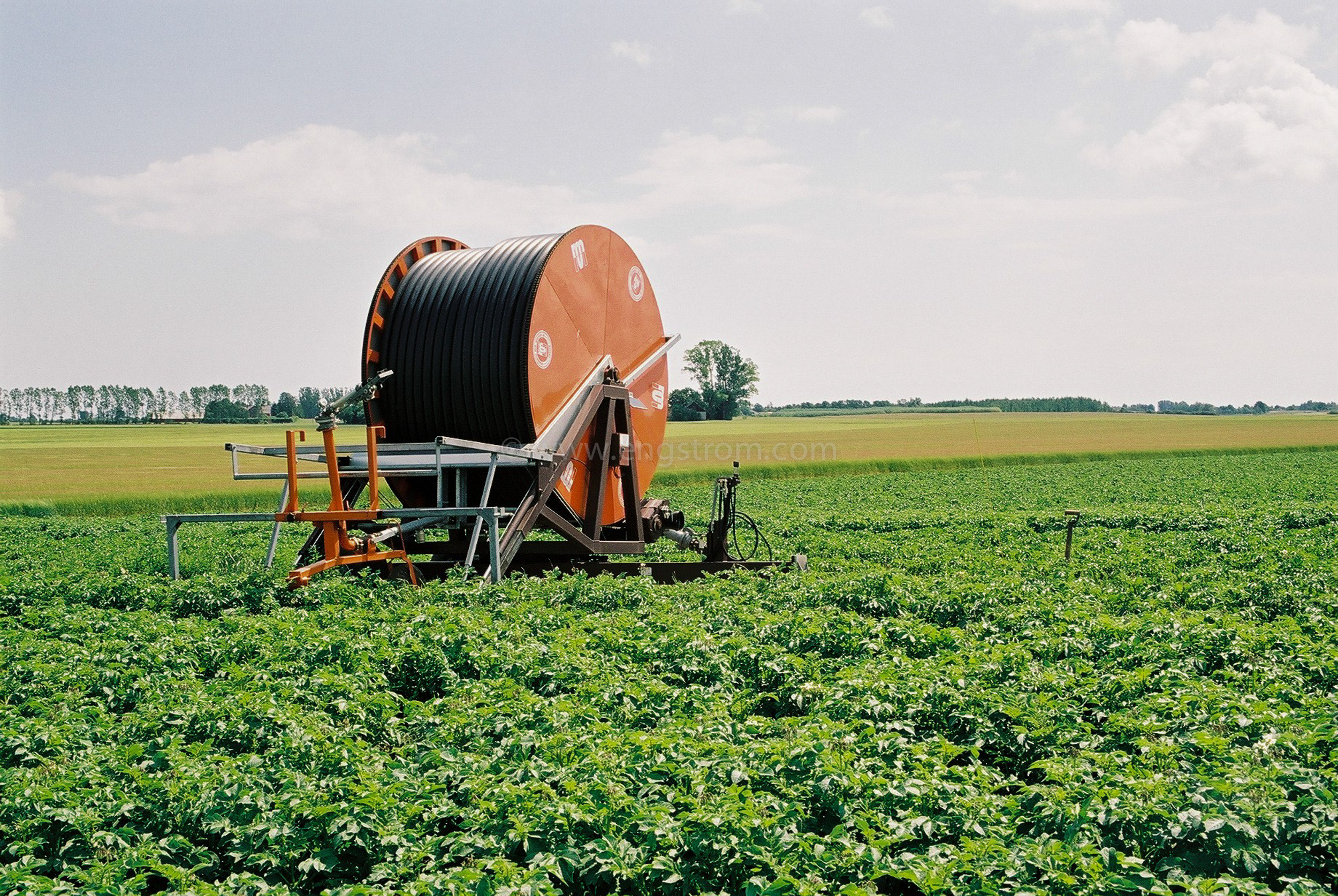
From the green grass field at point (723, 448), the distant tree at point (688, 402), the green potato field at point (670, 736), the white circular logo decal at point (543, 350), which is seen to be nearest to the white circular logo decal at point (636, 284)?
the white circular logo decal at point (543, 350)

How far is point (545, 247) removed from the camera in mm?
11016

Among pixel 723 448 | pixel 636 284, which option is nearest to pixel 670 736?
pixel 636 284

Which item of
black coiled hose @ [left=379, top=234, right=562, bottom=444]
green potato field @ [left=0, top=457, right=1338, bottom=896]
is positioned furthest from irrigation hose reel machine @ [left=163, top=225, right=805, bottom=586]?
green potato field @ [left=0, top=457, right=1338, bottom=896]

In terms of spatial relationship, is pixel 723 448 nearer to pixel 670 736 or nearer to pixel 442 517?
pixel 442 517

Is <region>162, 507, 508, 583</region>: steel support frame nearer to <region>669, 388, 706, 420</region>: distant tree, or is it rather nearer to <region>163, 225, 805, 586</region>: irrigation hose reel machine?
<region>163, 225, 805, 586</region>: irrigation hose reel machine

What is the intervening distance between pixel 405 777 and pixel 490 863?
1.05m

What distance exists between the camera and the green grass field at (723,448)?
93.4 ft

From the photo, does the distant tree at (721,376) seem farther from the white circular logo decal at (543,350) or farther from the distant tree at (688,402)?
the white circular logo decal at (543,350)

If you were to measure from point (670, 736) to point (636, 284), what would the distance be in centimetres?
849

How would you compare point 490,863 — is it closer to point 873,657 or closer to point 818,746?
point 818,746

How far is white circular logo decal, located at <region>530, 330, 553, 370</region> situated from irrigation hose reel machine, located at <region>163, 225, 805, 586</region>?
0.02 meters

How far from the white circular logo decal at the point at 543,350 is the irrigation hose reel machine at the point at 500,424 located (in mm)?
24

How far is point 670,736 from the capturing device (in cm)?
527

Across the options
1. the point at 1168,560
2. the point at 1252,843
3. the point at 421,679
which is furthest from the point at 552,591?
the point at 1168,560
